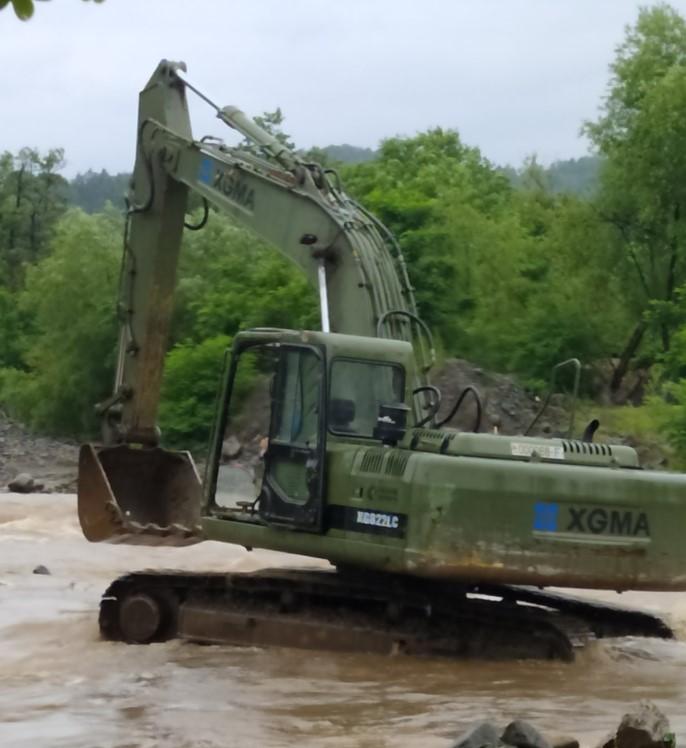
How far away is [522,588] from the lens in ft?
44.3

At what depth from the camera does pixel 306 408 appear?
40.4ft

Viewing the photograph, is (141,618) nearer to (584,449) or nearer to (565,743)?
(584,449)

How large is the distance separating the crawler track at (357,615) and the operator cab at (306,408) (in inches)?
30.0

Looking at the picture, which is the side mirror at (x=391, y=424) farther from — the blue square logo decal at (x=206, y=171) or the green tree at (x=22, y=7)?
the green tree at (x=22, y=7)

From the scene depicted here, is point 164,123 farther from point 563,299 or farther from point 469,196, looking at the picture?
point 469,196

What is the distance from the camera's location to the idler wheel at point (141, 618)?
42.6ft

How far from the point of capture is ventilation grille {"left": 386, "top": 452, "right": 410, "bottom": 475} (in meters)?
11.7

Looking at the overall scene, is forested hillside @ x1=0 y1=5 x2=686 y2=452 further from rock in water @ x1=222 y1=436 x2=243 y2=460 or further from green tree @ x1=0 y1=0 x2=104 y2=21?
green tree @ x1=0 y1=0 x2=104 y2=21

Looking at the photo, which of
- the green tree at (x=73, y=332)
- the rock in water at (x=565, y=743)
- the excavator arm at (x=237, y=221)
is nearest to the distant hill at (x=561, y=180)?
the green tree at (x=73, y=332)

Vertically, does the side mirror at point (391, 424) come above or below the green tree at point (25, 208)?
below

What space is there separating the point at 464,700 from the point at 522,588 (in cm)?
258

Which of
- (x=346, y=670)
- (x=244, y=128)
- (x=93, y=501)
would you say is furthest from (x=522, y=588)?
(x=244, y=128)

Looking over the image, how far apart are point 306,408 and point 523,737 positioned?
4436 mm

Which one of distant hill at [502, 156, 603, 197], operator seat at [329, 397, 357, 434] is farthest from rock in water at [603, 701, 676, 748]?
distant hill at [502, 156, 603, 197]
